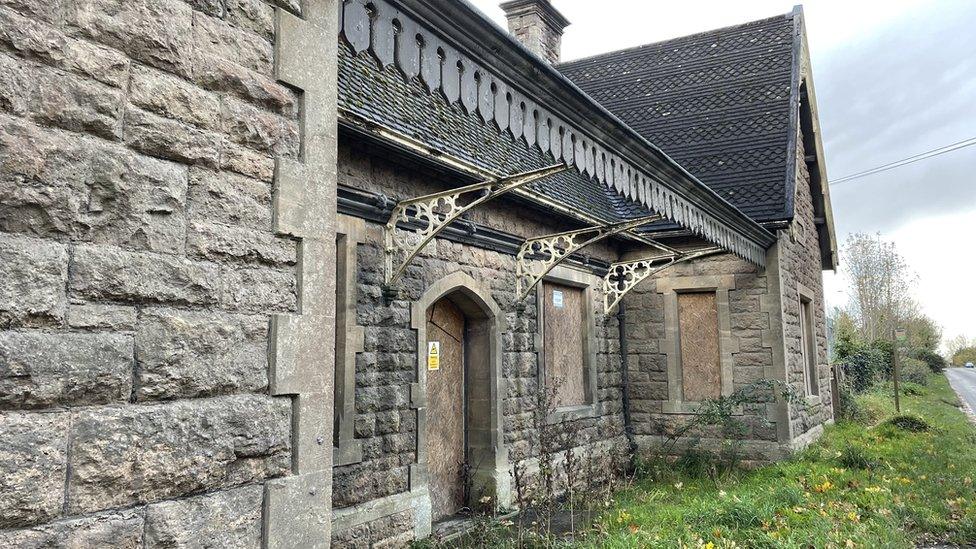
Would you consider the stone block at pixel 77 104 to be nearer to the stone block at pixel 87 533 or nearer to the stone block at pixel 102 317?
the stone block at pixel 102 317

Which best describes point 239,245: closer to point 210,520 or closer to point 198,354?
point 198,354

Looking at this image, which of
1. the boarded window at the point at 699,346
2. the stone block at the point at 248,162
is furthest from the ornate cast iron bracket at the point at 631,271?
the stone block at the point at 248,162

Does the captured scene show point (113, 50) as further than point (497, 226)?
No

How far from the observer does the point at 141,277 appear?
2096 mm

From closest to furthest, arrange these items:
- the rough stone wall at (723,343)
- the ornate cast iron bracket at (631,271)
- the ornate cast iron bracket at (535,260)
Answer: the ornate cast iron bracket at (535,260)
the ornate cast iron bracket at (631,271)
the rough stone wall at (723,343)

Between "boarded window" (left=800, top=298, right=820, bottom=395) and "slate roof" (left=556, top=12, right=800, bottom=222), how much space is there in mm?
3108

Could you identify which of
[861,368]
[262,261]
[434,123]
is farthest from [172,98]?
[861,368]

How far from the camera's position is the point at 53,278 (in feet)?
6.26

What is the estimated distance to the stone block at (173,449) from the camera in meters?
1.94

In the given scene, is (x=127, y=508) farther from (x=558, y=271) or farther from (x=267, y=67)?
(x=558, y=271)

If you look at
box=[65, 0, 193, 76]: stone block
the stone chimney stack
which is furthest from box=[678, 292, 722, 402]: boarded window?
box=[65, 0, 193, 76]: stone block

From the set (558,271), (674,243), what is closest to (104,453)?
(558,271)

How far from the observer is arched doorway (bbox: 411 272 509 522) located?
277 inches

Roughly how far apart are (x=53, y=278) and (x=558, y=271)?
24.0 feet
